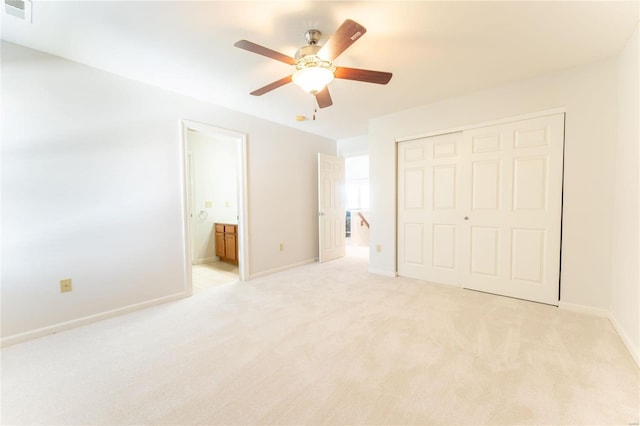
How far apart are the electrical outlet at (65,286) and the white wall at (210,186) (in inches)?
101

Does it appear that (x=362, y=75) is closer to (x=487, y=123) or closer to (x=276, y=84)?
(x=276, y=84)

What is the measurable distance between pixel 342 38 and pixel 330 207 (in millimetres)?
3542

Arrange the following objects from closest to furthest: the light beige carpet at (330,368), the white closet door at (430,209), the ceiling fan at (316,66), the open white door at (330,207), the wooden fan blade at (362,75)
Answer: the light beige carpet at (330,368), the ceiling fan at (316,66), the wooden fan blade at (362,75), the white closet door at (430,209), the open white door at (330,207)

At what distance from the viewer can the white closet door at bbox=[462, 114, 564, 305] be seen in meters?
2.66

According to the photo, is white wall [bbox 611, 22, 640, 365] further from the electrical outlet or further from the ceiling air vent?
the electrical outlet

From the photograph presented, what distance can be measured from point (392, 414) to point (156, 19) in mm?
2894

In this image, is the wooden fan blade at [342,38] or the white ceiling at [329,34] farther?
the white ceiling at [329,34]

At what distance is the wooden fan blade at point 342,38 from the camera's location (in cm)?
144

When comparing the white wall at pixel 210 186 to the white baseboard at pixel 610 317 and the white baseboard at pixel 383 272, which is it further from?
the white baseboard at pixel 610 317

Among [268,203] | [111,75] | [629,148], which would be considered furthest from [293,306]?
[629,148]

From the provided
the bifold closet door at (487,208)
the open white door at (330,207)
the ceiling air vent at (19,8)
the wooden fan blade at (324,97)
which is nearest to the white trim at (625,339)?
the bifold closet door at (487,208)

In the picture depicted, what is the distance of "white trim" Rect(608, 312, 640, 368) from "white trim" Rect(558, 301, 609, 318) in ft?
0.19

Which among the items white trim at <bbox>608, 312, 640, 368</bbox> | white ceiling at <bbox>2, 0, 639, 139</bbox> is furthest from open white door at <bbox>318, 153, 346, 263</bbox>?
white trim at <bbox>608, 312, 640, 368</bbox>

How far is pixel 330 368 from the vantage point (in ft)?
5.67
